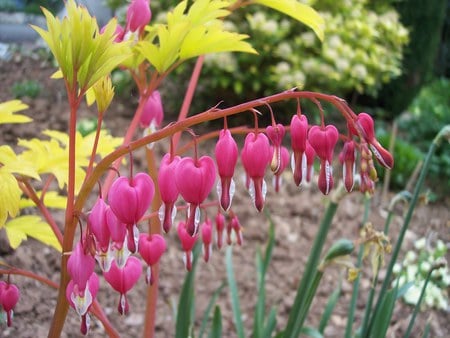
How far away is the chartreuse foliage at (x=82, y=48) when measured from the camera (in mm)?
917

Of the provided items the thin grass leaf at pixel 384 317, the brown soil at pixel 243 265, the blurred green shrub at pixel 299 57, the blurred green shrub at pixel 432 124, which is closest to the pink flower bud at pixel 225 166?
the thin grass leaf at pixel 384 317

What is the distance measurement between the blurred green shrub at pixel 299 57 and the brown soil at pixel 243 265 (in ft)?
2.36

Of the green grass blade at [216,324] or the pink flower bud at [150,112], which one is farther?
the green grass blade at [216,324]

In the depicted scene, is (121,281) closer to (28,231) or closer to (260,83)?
(28,231)

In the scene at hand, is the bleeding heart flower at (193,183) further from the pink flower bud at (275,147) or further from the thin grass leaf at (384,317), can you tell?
the thin grass leaf at (384,317)

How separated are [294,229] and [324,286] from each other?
0.46 meters

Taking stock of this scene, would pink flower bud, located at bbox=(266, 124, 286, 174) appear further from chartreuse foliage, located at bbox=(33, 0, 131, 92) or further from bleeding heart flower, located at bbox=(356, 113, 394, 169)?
chartreuse foliage, located at bbox=(33, 0, 131, 92)

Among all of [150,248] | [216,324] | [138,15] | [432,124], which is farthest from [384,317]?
[432,124]

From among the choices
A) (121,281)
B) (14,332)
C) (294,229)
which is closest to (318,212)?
(294,229)

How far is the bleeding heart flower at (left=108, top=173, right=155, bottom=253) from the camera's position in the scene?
81 cm

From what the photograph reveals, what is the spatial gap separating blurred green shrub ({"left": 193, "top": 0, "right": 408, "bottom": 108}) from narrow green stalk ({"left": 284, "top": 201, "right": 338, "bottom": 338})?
2.85m

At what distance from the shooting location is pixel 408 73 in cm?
583

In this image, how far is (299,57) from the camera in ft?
13.9

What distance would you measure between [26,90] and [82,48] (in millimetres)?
3152
